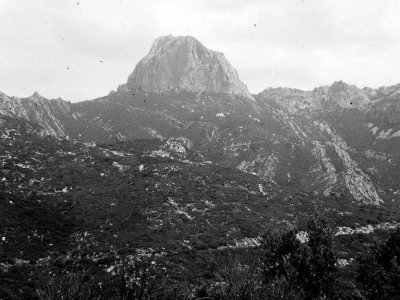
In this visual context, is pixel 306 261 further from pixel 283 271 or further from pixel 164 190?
pixel 164 190

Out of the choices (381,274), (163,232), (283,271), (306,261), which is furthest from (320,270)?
(163,232)

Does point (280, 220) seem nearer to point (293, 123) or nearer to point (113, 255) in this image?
point (113, 255)

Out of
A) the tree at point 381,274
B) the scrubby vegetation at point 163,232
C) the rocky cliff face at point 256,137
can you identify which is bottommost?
the tree at point 381,274

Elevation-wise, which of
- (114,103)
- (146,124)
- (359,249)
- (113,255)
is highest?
(114,103)

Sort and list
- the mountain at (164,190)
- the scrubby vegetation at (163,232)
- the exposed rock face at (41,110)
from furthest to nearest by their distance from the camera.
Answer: the exposed rock face at (41,110), the mountain at (164,190), the scrubby vegetation at (163,232)

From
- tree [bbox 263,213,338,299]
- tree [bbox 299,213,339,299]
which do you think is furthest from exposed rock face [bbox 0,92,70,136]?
tree [bbox 299,213,339,299]

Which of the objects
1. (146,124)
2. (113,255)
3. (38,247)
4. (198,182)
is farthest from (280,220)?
(146,124)

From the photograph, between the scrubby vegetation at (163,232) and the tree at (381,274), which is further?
the tree at (381,274)

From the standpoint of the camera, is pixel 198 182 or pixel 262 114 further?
pixel 262 114

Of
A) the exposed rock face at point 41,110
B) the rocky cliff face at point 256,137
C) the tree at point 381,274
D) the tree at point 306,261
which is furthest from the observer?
the exposed rock face at point 41,110

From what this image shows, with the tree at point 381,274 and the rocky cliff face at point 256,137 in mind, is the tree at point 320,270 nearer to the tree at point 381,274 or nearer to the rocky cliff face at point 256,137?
the tree at point 381,274

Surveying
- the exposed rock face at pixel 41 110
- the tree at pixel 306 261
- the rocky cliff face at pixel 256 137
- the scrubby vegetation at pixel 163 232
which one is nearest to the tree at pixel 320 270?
the tree at pixel 306 261
